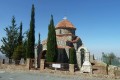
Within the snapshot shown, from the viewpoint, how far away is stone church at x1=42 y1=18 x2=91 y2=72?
137 feet

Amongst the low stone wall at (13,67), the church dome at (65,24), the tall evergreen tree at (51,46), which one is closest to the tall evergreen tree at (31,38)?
the tall evergreen tree at (51,46)

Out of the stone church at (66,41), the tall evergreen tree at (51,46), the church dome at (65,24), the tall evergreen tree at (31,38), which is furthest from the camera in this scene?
the church dome at (65,24)

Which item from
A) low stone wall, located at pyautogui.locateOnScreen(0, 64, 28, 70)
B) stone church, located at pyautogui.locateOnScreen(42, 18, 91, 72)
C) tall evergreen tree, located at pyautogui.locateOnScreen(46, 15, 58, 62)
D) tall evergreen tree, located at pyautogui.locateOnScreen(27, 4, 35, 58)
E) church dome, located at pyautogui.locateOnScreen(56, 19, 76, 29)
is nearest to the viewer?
low stone wall, located at pyautogui.locateOnScreen(0, 64, 28, 70)

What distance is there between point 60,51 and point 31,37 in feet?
29.0

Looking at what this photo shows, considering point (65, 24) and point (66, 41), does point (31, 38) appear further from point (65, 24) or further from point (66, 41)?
point (65, 24)

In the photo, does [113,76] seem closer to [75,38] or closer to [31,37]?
[31,37]

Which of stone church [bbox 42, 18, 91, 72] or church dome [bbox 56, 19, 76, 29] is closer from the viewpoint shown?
stone church [bbox 42, 18, 91, 72]

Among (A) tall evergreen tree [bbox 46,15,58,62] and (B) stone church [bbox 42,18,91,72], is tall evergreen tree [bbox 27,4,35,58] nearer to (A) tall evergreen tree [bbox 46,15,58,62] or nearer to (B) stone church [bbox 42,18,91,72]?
(A) tall evergreen tree [bbox 46,15,58,62]

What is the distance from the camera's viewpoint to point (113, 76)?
2645 cm

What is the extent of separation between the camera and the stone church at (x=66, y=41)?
137 ft

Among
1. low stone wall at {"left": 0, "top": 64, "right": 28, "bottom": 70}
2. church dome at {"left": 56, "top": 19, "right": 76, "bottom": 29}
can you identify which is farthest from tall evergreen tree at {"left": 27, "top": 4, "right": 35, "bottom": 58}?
church dome at {"left": 56, "top": 19, "right": 76, "bottom": 29}

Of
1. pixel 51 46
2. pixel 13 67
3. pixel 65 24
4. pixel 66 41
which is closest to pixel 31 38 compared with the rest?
pixel 51 46

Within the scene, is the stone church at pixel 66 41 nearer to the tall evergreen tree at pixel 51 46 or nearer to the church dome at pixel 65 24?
the church dome at pixel 65 24

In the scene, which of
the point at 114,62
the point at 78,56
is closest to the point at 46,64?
the point at 78,56
